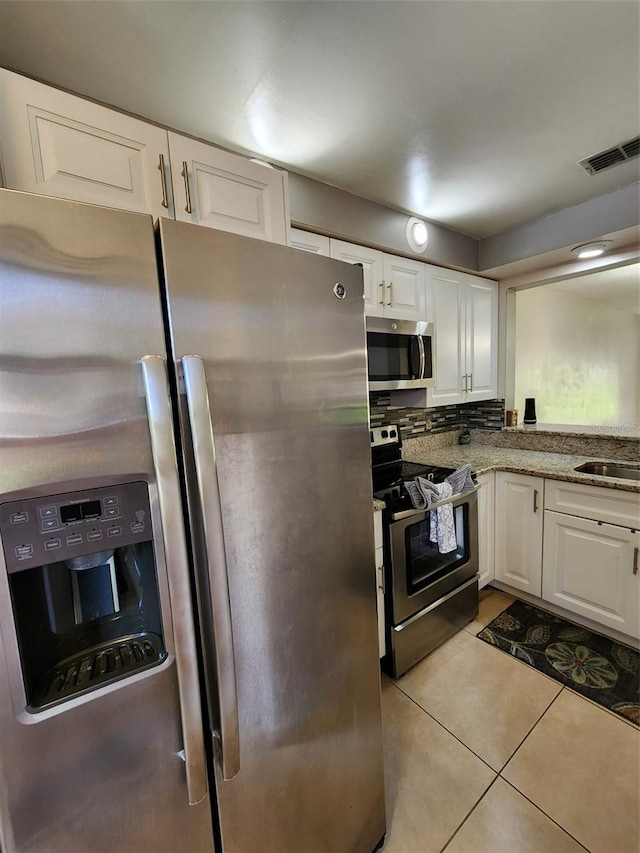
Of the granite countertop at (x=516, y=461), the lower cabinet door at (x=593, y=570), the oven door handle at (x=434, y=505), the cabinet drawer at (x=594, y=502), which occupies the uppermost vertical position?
the granite countertop at (x=516, y=461)

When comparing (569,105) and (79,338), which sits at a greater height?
(569,105)

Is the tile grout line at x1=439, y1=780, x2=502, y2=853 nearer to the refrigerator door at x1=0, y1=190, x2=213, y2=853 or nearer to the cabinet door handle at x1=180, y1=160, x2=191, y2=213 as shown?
the refrigerator door at x1=0, y1=190, x2=213, y2=853

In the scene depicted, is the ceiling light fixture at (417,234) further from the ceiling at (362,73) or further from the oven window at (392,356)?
the oven window at (392,356)

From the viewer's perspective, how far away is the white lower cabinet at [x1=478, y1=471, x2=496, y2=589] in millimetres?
2273

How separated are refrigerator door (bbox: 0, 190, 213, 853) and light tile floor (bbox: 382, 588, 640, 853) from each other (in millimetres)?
994

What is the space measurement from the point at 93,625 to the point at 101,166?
3.86ft

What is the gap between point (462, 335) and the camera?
2541mm

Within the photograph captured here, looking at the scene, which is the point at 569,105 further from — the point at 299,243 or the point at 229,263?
the point at 229,263

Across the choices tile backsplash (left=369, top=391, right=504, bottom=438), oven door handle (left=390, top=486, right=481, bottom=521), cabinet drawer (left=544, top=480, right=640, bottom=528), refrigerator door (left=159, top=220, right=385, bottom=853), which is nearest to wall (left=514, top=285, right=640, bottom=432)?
tile backsplash (left=369, top=391, right=504, bottom=438)

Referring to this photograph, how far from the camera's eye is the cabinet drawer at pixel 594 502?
1839 millimetres

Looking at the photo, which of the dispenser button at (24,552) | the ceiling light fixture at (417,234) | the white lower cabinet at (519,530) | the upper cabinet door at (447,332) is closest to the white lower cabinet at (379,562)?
the upper cabinet door at (447,332)

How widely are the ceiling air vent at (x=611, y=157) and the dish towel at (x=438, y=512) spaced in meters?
1.67

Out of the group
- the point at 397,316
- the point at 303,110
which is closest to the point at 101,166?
the point at 303,110

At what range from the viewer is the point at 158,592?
680 mm
